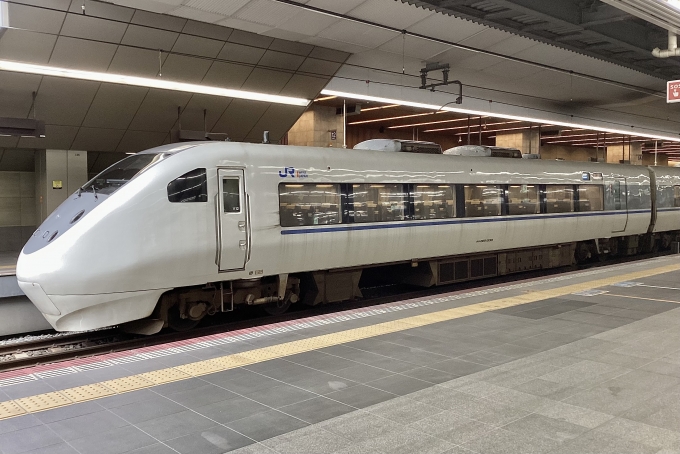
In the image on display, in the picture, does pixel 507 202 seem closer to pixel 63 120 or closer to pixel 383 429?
pixel 383 429

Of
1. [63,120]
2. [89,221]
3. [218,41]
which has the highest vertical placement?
[218,41]

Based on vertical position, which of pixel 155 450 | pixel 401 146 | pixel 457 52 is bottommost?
pixel 155 450

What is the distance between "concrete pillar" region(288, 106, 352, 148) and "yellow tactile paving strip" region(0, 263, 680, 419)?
35.2 feet

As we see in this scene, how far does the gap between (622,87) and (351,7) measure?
13630mm

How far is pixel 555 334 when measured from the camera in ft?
24.9

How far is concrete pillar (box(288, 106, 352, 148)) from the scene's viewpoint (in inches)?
763

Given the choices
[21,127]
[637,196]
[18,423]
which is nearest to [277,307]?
[18,423]

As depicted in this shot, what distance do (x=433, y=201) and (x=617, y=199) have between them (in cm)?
848

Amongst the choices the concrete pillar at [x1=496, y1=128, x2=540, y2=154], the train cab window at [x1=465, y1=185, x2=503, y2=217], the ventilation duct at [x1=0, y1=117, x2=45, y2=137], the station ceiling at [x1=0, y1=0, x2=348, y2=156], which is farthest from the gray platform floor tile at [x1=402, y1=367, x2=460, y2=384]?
the concrete pillar at [x1=496, y1=128, x2=540, y2=154]

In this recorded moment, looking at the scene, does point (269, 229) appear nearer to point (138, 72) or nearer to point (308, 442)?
point (308, 442)

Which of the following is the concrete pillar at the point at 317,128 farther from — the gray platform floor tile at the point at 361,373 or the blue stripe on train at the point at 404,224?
the gray platform floor tile at the point at 361,373

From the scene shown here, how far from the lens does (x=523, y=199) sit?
14391 millimetres

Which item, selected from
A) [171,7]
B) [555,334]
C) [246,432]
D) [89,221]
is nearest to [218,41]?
[171,7]

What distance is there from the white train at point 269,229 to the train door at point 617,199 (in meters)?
2.58
